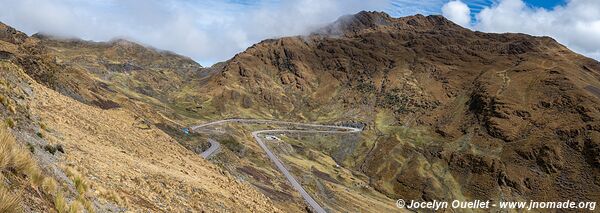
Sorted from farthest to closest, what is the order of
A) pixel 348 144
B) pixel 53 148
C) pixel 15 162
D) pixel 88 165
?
pixel 348 144 → pixel 88 165 → pixel 53 148 → pixel 15 162

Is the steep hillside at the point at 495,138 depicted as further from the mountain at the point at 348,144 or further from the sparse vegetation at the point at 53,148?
the sparse vegetation at the point at 53,148

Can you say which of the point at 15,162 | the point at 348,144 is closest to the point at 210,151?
the point at 15,162

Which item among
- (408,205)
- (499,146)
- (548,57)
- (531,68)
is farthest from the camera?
(548,57)

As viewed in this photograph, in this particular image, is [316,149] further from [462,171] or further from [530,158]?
[530,158]

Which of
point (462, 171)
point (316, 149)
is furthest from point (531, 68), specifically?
point (316, 149)

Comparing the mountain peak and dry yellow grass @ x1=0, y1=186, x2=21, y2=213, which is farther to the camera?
the mountain peak

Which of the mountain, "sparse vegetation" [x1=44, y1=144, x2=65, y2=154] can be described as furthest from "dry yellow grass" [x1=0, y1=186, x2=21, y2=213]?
"sparse vegetation" [x1=44, y1=144, x2=65, y2=154]

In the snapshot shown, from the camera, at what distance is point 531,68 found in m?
181

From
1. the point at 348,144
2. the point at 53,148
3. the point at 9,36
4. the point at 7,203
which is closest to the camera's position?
the point at 7,203

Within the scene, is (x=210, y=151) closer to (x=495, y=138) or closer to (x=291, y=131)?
(x=291, y=131)

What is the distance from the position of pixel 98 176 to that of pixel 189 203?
494 cm

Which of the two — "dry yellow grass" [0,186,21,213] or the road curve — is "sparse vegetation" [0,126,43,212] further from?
the road curve

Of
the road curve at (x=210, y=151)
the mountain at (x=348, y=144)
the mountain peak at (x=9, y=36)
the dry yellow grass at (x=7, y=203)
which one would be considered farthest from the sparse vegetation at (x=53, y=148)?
the mountain peak at (x=9, y=36)

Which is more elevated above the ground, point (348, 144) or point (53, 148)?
point (53, 148)
